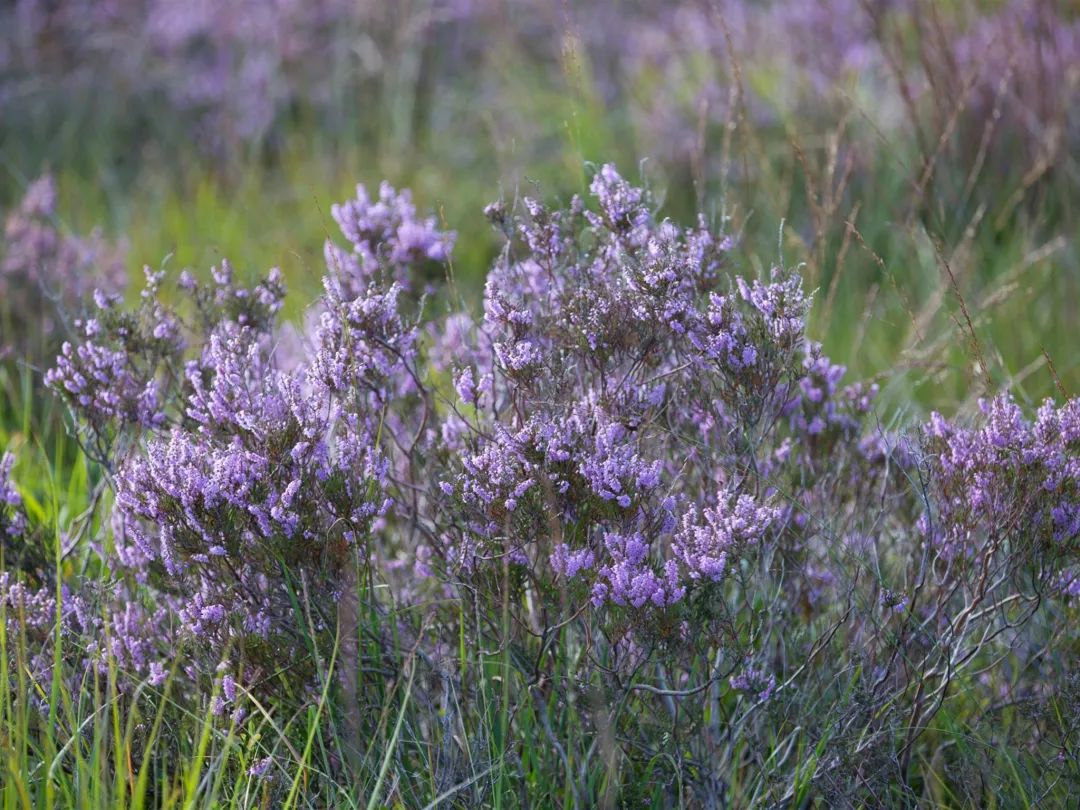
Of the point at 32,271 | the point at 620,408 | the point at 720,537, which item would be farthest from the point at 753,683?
the point at 32,271

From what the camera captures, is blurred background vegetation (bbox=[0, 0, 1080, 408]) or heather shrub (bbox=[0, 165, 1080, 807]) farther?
blurred background vegetation (bbox=[0, 0, 1080, 408])

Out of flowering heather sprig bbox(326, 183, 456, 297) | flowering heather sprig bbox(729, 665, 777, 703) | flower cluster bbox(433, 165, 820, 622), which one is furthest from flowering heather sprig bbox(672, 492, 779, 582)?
flowering heather sprig bbox(326, 183, 456, 297)

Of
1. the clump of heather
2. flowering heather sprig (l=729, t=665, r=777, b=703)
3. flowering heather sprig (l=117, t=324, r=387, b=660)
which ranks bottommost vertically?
flowering heather sprig (l=729, t=665, r=777, b=703)

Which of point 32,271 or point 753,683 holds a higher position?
point 32,271

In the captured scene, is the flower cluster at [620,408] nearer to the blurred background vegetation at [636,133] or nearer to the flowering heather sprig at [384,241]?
the flowering heather sprig at [384,241]

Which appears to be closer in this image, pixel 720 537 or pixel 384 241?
pixel 720 537

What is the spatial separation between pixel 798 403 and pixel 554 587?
835mm

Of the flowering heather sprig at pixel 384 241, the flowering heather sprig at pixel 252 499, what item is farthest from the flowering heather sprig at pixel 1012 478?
the flowering heather sprig at pixel 384 241

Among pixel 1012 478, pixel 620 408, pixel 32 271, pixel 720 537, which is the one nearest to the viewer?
pixel 720 537

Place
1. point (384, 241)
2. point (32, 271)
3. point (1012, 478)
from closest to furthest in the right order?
1. point (1012, 478)
2. point (384, 241)
3. point (32, 271)

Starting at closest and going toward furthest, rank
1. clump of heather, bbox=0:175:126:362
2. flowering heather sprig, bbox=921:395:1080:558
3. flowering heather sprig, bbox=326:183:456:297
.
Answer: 1. flowering heather sprig, bbox=921:395:1080:558
2. flowering heather sprig, bbox=326:183:456:297
3. clump of heather, bbox=0:175:126:362

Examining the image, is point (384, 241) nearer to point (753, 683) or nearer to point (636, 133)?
point (753, 683)

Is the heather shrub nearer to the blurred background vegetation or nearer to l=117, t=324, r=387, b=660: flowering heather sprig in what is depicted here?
l=117, t=324, r=387, b=660: flowering heather sprig

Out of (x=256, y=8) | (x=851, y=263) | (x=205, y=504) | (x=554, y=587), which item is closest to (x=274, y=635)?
(x=205, y=504)
